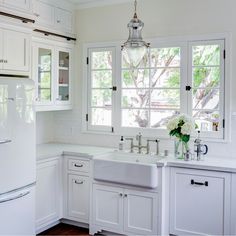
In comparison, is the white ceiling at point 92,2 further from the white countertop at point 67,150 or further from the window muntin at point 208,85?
the white countertop at point 67,150

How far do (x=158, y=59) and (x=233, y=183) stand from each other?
5.61ft

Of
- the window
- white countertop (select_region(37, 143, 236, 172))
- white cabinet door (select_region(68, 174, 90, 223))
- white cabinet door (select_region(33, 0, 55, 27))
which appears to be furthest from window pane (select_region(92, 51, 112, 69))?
white cabinet door (select_region(68, 174, 90, 223))

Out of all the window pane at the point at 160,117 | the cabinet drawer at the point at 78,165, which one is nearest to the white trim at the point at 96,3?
the window pane at the point at 160,117

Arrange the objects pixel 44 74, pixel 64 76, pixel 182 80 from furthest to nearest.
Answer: pixel 64 76, pixel 44 74, pixel 182 80

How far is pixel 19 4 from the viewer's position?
128 inches

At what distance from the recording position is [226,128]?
3627 mm

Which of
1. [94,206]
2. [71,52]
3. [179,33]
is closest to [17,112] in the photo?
[94,206]

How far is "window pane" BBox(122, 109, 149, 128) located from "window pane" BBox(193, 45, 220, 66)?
87 cm

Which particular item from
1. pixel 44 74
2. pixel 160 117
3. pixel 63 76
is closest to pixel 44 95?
pixel 44 74

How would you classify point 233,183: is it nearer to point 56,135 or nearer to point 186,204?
point 186,204

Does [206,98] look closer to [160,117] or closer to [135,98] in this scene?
[160,117]

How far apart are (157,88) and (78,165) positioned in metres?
1.33

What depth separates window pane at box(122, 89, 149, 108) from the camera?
4125mm

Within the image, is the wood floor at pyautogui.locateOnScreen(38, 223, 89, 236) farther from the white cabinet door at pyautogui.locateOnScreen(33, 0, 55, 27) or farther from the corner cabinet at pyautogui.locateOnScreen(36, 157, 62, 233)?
the white cabinet door at pyautogui.locateOnScreen(33, 0, 55, 27)
